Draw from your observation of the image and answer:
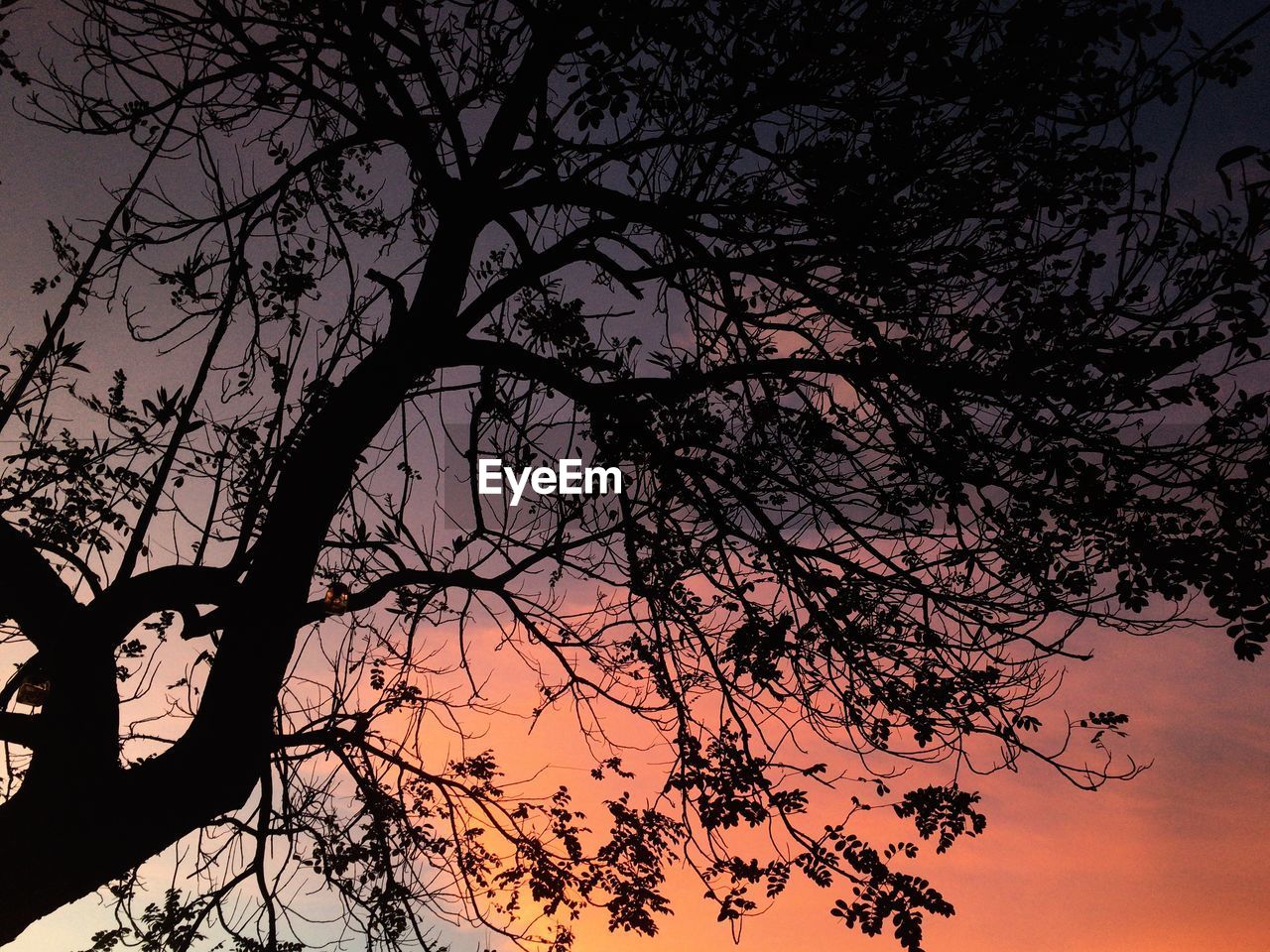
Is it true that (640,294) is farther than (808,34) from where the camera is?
Yes

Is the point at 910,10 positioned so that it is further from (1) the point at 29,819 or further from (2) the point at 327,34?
(1) the point at 29,819

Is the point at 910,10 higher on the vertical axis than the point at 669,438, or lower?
higher

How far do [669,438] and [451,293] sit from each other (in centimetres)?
184

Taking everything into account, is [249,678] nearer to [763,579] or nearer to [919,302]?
[763,579]

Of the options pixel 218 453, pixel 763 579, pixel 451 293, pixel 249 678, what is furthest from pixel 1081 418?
pixel 218 453

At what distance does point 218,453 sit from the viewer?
21.6ft

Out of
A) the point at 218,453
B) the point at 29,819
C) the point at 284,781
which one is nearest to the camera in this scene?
the point at 29,819

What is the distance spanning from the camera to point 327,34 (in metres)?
5.73

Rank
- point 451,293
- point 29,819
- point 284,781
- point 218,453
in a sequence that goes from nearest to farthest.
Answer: point 29,819 < point 451,293 < point 218,453 < point 284,781

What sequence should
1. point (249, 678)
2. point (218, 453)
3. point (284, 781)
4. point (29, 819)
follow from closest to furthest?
point (29, 819) → point (249, 678) → point (218, 453) → point (284, 781)

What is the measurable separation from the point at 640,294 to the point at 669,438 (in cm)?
104

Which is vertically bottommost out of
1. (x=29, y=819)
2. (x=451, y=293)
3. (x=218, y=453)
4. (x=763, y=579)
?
(x=29, y=819)

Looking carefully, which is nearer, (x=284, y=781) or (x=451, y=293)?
(x=451, y=293)

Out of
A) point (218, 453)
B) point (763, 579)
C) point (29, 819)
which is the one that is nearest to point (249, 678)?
point (29, 819)
